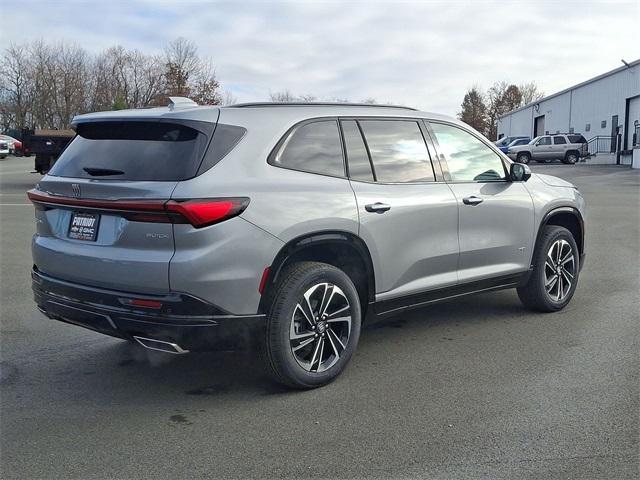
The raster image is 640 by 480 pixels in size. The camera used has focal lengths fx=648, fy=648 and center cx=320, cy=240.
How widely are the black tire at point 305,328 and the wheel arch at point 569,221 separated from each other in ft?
8.32

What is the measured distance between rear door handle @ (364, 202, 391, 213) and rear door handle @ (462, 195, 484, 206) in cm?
92

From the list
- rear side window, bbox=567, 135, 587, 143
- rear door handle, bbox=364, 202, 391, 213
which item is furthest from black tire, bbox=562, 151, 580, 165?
rear door handle, bbox=364, 202, 391, 213

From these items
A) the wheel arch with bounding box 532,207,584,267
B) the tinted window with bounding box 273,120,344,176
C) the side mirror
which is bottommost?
the wheel arch with bounding box 532,207,584,267

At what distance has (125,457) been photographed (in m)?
3.35

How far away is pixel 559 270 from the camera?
619 cm

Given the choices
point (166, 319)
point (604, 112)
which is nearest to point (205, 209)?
point (166, 319)

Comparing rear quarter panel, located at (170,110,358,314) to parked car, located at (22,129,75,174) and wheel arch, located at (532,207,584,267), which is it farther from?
parked car, located at (22,129,75,174)

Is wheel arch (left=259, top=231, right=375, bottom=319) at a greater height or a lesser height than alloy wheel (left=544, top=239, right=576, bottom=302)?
greater

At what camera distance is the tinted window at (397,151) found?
477 cm

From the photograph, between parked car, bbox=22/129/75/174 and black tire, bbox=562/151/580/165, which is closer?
parked car, bbox=22/129/75/174

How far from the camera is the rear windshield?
12.5ft

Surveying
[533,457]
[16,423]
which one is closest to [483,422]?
[533,457]

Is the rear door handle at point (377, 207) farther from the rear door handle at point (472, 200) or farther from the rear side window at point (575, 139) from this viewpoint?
the rear side window at point (575, 139)

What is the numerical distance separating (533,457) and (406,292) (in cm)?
170
